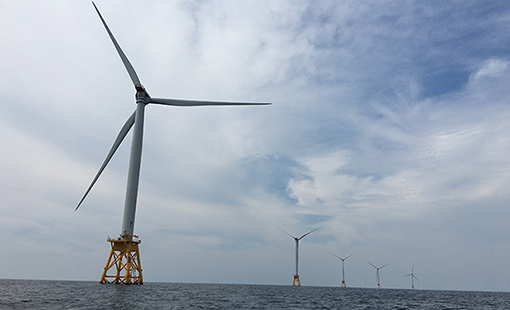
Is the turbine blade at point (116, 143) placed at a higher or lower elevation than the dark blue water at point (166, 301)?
higher

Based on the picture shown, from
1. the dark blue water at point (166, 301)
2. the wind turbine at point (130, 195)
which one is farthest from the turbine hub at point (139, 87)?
the dark blue water at point (166, 301)

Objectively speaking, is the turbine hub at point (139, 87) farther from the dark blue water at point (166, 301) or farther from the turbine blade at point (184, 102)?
the dark blue water at point (166, 301)

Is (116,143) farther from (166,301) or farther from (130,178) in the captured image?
(166,301)

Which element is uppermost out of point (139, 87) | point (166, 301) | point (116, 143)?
point (139, 87)

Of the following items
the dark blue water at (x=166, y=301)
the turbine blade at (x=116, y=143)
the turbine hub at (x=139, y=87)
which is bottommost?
the dark blue water at (x=166, y=301)

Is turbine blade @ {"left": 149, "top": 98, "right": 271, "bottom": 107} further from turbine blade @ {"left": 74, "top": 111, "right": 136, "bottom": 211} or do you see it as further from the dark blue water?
the dark blue water

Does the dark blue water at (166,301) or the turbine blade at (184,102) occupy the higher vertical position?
the turbine blade at (184,102)

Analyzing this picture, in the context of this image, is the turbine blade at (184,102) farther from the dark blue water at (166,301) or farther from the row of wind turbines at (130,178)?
the dark blue water at (166,301)

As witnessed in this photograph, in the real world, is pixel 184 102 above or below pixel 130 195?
above

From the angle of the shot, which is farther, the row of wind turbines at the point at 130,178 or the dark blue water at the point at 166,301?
the row of wind turbines at the point at 130,178

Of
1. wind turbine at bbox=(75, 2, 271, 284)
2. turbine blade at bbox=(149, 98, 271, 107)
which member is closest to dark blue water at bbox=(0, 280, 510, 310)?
wind turbine at bbox=(75, 2, 271, 284)

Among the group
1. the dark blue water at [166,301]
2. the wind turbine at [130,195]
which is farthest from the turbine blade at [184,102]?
the dark blue water at [166,301]

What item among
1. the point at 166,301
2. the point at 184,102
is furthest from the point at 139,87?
the point at 166,301

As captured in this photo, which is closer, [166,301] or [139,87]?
[166,301]
